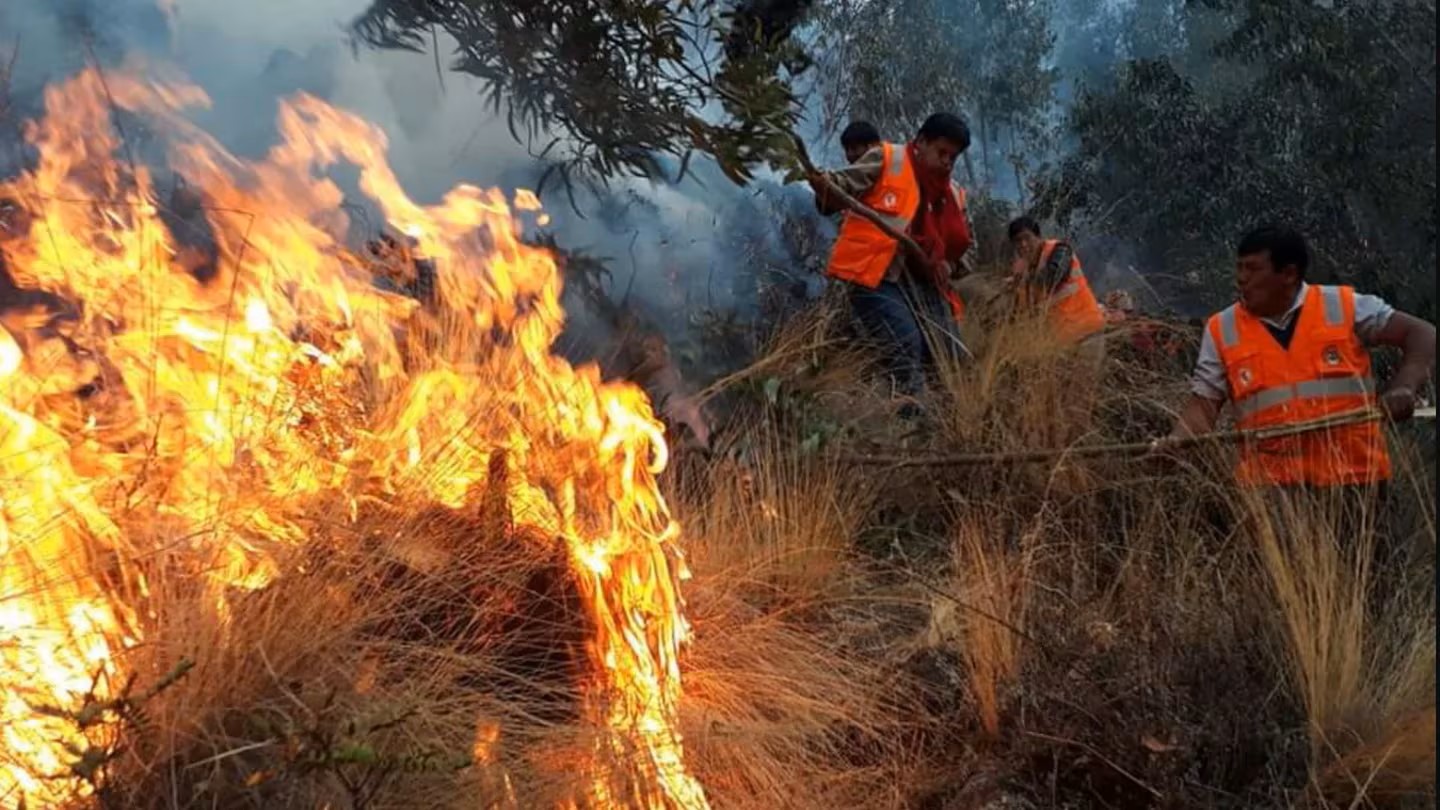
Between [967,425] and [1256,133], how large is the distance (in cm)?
817

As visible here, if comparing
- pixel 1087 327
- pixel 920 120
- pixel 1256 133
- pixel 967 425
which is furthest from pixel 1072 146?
pixel 967 425

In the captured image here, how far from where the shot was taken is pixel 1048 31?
1919 cm

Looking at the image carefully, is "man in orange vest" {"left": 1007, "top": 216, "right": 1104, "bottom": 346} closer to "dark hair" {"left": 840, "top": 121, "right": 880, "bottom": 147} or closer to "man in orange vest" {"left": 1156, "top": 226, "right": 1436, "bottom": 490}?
"dark hair" {"left": 840, "top": 121, "right": 880, "bottom": 147}

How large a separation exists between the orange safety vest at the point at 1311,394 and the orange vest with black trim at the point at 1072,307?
5.17 feet

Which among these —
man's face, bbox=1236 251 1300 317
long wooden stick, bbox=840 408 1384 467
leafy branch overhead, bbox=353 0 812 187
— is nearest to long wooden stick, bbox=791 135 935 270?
leafy branch overhead, bbox=353 0 812 187

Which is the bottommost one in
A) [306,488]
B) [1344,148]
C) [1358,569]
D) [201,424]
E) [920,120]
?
[1358,569]

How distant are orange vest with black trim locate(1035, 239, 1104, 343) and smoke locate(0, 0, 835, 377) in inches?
78.5

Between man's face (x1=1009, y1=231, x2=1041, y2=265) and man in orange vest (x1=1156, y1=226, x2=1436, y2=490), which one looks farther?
man's face (x1=1009, y1=231, x2=1041, y2=265)

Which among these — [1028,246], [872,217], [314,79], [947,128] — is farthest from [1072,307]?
[314,79]

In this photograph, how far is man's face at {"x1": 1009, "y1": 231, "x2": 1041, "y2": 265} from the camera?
642cm

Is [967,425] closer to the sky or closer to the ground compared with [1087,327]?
closer to the ground

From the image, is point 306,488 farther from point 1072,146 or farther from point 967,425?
point 1072,146

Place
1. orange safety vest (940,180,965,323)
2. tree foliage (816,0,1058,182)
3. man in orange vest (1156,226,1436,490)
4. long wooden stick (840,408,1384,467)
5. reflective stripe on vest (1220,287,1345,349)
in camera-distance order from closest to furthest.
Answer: long wooden stick (840,408,1384,467)
man in orange vest (1156,226,1436,490)
reflective stripe on vest (1220,287,1345,349)
orange safety vest (940,180,965,323)
tree foliage (816,0,1058,182)

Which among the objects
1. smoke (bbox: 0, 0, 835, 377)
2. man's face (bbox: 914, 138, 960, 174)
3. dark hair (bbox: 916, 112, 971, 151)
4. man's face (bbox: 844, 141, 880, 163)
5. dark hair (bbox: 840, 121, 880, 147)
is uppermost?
smoke (bbox: 0, 0, 835, 377)
